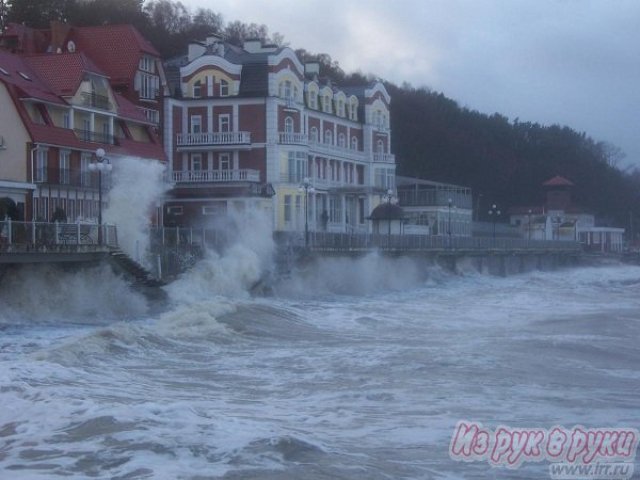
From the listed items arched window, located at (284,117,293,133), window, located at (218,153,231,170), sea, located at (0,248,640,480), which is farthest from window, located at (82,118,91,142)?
arched window, located at (284,117,293,133)

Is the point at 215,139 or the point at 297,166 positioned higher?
the point at 215,139

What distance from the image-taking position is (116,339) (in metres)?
23.9

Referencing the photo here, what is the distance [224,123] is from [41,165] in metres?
19.2

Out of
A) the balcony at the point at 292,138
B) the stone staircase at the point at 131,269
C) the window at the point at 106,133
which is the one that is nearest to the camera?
the stone staircase at the point at 131,269

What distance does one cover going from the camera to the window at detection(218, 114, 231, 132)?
60.2 m

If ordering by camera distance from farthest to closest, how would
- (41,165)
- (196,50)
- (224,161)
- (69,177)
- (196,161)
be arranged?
(196,50) < (196,161) < (224,161) < (69,177) < (41,165)

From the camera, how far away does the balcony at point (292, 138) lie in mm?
59250

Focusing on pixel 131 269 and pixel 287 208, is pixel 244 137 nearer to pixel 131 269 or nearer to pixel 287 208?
pixel 287 208

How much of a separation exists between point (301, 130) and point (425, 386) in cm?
4395

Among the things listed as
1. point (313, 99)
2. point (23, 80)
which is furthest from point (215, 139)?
point (23, 80)

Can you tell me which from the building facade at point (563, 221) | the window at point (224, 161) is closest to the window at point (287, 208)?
the window at point (224, 161)

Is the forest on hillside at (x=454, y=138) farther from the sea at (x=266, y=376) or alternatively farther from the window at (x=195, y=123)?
the sea at (x=266, y=376)

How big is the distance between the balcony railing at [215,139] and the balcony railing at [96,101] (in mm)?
11983

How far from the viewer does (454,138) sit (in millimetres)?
113625
